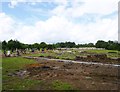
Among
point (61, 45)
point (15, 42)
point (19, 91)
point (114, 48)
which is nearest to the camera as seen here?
point (19, 91)

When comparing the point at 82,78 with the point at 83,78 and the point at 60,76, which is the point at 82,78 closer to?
the point at 83,78

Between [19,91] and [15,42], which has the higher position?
[15,42]

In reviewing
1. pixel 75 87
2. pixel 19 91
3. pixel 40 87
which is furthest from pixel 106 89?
pixel 19 91

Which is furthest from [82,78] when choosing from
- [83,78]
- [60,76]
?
[60,76]

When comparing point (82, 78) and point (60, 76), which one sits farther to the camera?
point (60, 76)

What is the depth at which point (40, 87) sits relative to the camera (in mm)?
15945

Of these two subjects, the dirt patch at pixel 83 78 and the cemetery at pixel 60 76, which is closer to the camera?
the cemetery at pixel 60 76

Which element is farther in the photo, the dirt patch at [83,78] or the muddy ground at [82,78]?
the dirt patch at [83,78]

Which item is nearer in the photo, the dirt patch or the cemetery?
the cemetery

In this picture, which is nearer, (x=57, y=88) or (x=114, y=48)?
(x=57, y=88)

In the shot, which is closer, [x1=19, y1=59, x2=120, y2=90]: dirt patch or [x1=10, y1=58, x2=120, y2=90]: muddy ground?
[x1=10, y1=58, x2=120, y2=90]: muddy ground

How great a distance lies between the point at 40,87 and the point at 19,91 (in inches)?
74.8

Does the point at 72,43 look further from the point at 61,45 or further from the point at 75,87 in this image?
the point at 75,87

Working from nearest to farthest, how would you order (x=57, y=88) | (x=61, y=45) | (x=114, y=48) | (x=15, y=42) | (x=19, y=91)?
(x=19, y=91)
(x=57, y=88)
(x=15, y=42)
(x=114, y=48)
(x=61, y=45)
